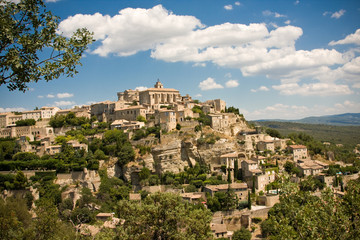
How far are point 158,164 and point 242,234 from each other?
53.8ft

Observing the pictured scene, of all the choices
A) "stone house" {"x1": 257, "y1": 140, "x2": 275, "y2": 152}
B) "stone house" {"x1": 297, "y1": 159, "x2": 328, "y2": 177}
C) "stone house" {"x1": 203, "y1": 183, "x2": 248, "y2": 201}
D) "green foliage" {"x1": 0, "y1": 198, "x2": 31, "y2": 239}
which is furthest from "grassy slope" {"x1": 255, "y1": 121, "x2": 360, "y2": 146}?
"green foliage" {"x1": 0, "y1": 198, "x2": 31, "y2": 239}

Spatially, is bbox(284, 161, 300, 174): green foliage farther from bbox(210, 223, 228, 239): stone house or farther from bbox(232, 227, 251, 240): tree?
bbox(210, 223, 228, 239): stone house

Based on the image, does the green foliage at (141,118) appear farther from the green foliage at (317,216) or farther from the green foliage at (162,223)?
the green foliage at (317,216)

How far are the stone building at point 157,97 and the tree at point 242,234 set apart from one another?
102 feet

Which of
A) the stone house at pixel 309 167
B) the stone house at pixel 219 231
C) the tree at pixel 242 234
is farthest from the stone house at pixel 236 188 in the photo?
the stone house at pixel 309 167

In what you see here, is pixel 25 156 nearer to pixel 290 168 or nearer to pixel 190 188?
pixel 190 188

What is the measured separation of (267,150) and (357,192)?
111 feet

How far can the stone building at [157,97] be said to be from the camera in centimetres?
5712

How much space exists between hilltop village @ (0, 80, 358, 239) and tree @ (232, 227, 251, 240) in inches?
36.2

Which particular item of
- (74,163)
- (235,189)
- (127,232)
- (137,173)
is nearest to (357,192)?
(127,232)

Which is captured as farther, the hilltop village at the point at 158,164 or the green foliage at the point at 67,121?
the green foliage at the point at 67,121

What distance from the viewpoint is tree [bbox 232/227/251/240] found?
28.9 m

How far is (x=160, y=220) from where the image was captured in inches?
698

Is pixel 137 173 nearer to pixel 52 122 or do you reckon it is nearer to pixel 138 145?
pixel 138 145
